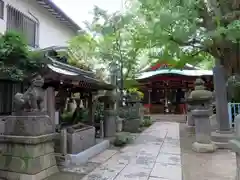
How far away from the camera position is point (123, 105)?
1316 centimetres

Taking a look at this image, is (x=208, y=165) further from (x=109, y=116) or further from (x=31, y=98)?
(x=109, y=116)

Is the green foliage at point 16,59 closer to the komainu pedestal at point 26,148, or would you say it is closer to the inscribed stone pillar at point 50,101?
the inscribed stone pillar at point 50,101

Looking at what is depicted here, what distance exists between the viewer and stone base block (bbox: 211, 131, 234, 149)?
7.68 metres

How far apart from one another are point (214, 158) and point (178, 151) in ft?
4.19

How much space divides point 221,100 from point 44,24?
955 centimetres

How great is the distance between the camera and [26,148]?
15.5 feet

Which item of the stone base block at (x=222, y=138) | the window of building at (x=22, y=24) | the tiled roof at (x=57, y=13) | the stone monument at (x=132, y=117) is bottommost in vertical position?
the stone base block at (x=222, y=138)

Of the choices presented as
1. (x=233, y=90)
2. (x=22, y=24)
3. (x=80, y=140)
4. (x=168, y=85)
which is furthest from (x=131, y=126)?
(x=168, y=85)

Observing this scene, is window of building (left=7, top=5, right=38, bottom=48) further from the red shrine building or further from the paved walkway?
the red shrine building

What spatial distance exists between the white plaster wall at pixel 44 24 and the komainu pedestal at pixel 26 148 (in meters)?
5.38

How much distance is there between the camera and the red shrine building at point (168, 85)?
67.6 ft

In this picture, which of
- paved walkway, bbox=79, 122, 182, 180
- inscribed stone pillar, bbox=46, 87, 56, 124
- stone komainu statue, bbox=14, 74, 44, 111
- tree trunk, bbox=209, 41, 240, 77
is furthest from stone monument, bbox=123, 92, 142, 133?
stone komainu statue, bbox=14, 74, 44, 111

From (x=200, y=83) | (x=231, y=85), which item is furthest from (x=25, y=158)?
(x=231, y=85)

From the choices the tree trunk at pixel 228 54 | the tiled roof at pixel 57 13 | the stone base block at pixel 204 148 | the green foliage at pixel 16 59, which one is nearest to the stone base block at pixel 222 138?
the stone base block at pixel 204 148
